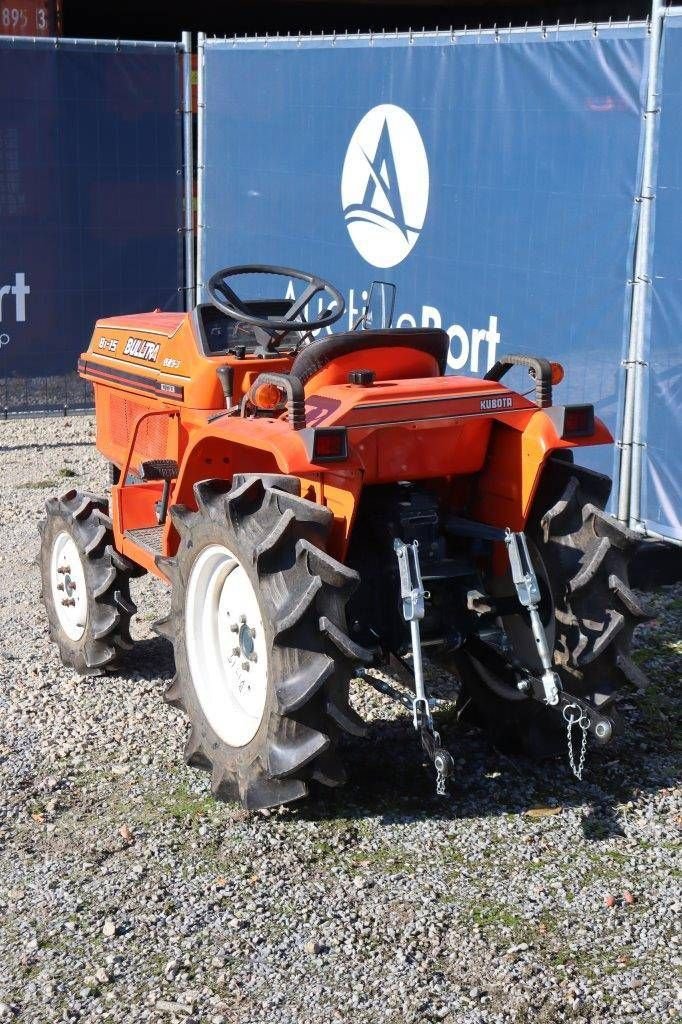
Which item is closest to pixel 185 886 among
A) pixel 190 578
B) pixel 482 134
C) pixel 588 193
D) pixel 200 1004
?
pixel 200 1004

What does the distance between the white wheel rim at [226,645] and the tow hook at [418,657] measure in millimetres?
494

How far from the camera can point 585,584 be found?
4.38 meters

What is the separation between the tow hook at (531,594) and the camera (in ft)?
14.1

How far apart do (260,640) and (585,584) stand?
1086 mm

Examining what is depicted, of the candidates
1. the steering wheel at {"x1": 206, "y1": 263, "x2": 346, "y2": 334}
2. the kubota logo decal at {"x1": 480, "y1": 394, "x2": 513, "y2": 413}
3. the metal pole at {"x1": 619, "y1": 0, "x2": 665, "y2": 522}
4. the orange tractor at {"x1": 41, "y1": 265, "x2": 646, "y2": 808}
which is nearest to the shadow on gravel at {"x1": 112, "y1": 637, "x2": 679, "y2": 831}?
the orange tractor at {"x1": 41, "y1": 265, "x2": 646, "y2": 808}

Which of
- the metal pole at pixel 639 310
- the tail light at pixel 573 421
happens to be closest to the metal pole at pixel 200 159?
the metal pole at pixel 639 310

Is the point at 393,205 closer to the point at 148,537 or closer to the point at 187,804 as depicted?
the point at 148,537

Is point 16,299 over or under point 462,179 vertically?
under

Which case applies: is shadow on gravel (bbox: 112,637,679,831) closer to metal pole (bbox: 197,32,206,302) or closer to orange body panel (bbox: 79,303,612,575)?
orange body panel (bbox: 79,303,612,575)

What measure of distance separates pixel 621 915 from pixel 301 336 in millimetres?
2911

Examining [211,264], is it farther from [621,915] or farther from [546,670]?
[621,915]

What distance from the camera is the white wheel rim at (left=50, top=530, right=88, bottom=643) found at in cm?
575

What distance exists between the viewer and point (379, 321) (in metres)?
8.40

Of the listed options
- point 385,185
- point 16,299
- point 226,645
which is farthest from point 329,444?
point 16,299
